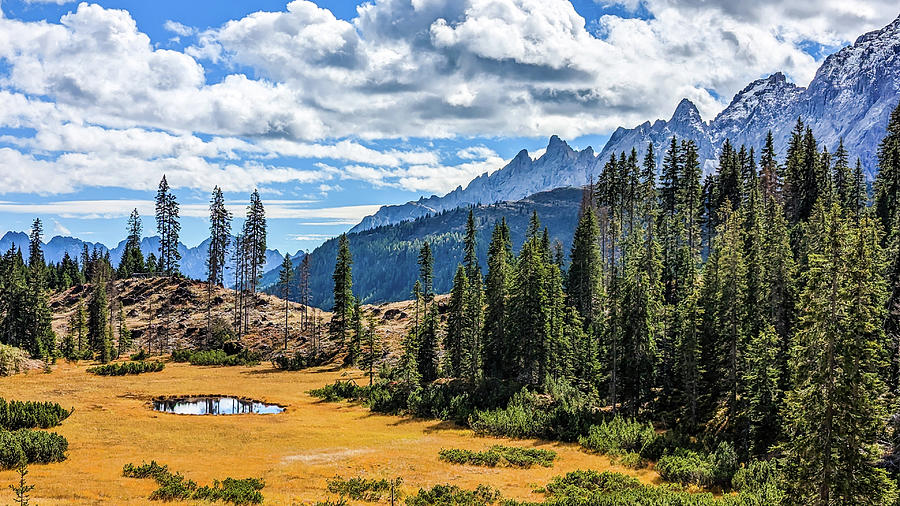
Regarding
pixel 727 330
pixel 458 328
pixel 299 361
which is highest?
pixel 727 330

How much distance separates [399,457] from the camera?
119 feet

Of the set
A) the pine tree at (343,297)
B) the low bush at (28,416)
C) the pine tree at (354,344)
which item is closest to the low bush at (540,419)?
the pine tree at (354,344)

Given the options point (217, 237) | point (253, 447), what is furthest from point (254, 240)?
point (253, 447)

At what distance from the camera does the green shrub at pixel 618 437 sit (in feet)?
128

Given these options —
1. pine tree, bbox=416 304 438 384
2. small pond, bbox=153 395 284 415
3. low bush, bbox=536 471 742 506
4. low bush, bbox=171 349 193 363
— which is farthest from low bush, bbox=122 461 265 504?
low bush, bbox=171 349 193 363

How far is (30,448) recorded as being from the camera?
29703mm

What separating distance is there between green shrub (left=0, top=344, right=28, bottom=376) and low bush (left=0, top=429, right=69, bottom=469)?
39.1 meters

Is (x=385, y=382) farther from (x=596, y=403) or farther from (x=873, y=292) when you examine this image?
(x=873, y=292)

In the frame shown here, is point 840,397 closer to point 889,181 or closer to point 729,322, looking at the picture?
point 729,322

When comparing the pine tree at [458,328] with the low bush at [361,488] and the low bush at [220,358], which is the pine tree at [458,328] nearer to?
the low bush at [361,488]

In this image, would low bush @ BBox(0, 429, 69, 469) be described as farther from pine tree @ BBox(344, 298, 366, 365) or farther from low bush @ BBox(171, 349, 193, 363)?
low bush @ BBox(171, 349, 193, 363)

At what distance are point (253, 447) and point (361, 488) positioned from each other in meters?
12.8

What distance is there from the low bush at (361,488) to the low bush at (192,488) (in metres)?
3.73

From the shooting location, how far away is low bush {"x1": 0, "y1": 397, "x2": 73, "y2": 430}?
3616 centimetres
